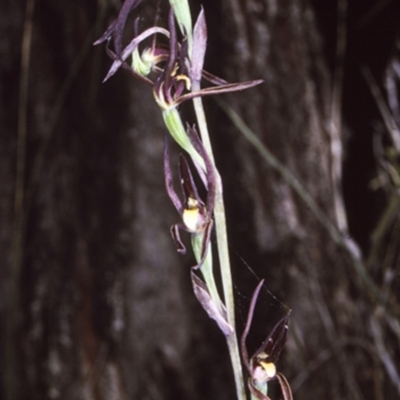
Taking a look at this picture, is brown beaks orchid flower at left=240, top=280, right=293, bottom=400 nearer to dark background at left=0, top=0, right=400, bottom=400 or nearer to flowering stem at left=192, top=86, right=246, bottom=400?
flowering stem at left=192, top=86, right=246, bottom=400

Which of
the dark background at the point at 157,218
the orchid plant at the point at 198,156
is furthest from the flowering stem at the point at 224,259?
the dark background at the point at 157,218

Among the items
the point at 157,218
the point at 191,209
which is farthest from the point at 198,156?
the point at 157,218

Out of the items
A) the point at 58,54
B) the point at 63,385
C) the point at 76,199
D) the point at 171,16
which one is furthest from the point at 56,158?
the point at 171,16

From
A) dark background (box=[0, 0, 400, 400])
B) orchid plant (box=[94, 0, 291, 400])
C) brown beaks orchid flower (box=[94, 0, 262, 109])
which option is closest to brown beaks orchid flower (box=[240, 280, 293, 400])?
orchid plant (box=[94, 0, 291, 400])

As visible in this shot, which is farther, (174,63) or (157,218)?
(157,218)

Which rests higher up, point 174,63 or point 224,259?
point 174,63

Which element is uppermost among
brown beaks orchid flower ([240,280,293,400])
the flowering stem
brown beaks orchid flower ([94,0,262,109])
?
brown beaks orchid flower ([94,0,262,109])

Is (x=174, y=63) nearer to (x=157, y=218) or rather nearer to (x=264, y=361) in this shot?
(x=264, y=361)
